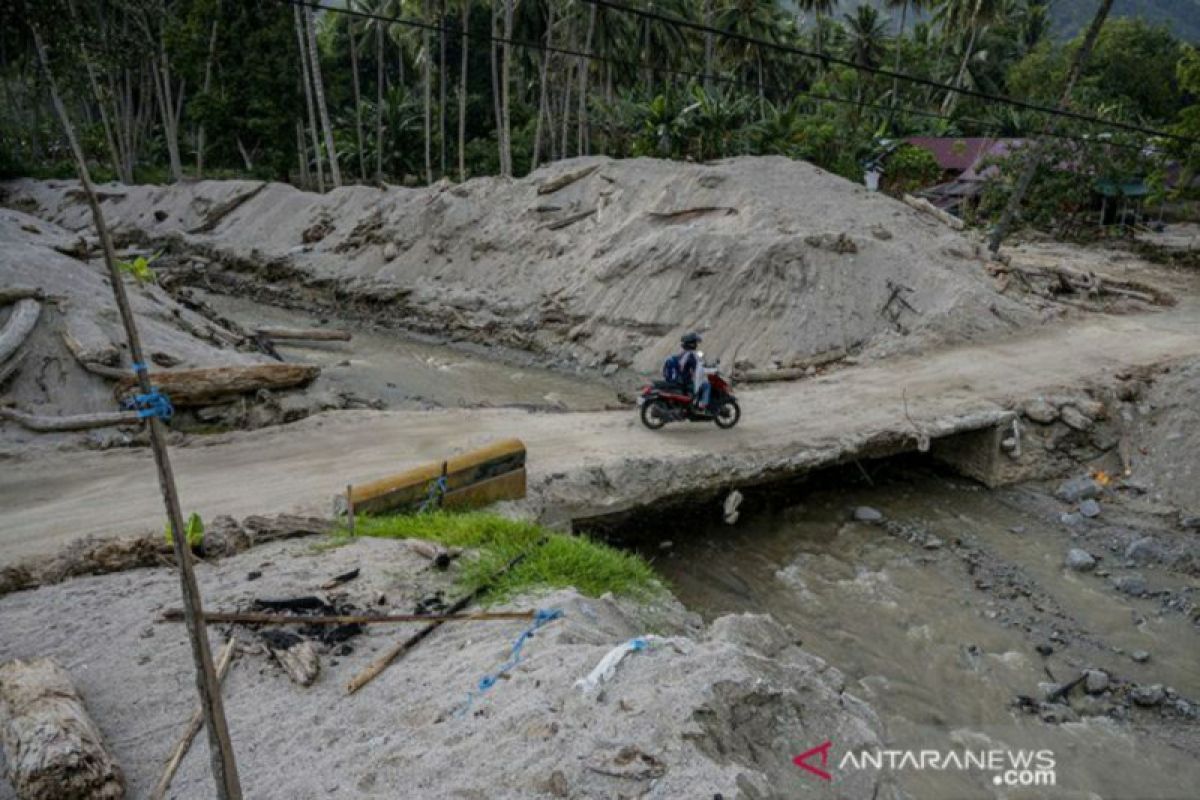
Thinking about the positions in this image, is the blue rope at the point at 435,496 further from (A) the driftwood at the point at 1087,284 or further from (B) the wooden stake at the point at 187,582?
(A) the driftwood at the point at 1087,284

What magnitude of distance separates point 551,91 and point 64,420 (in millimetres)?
41029

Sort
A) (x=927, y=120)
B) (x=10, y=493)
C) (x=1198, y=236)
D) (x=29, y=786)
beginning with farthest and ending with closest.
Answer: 1. (x=927, y=120)
2. (x=1198, y=236)
3. (x=10, y=493)
4. (x=29, y=786)

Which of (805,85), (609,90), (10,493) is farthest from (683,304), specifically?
(805,85)

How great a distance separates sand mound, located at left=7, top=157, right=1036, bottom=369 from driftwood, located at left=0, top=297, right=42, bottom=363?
37.7 ft

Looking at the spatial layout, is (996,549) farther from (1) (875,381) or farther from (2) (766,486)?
(1) (875,381)

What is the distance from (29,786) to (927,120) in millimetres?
51084

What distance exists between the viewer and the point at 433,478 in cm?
980

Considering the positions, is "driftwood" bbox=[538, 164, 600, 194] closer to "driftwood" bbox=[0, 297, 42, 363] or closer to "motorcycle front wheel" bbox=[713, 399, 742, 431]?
"motorcycle front wheel" bbox=[713, 399, 742, 431]

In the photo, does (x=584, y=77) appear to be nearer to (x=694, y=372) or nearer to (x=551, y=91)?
(x=551, y=91)

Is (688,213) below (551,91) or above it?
below

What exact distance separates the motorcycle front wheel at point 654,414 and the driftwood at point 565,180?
1614 cm

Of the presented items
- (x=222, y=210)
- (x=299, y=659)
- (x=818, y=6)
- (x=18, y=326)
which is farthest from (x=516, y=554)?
(x=818, y=6)

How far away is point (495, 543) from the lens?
8305 millimetres

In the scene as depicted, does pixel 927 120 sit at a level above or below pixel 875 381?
above
